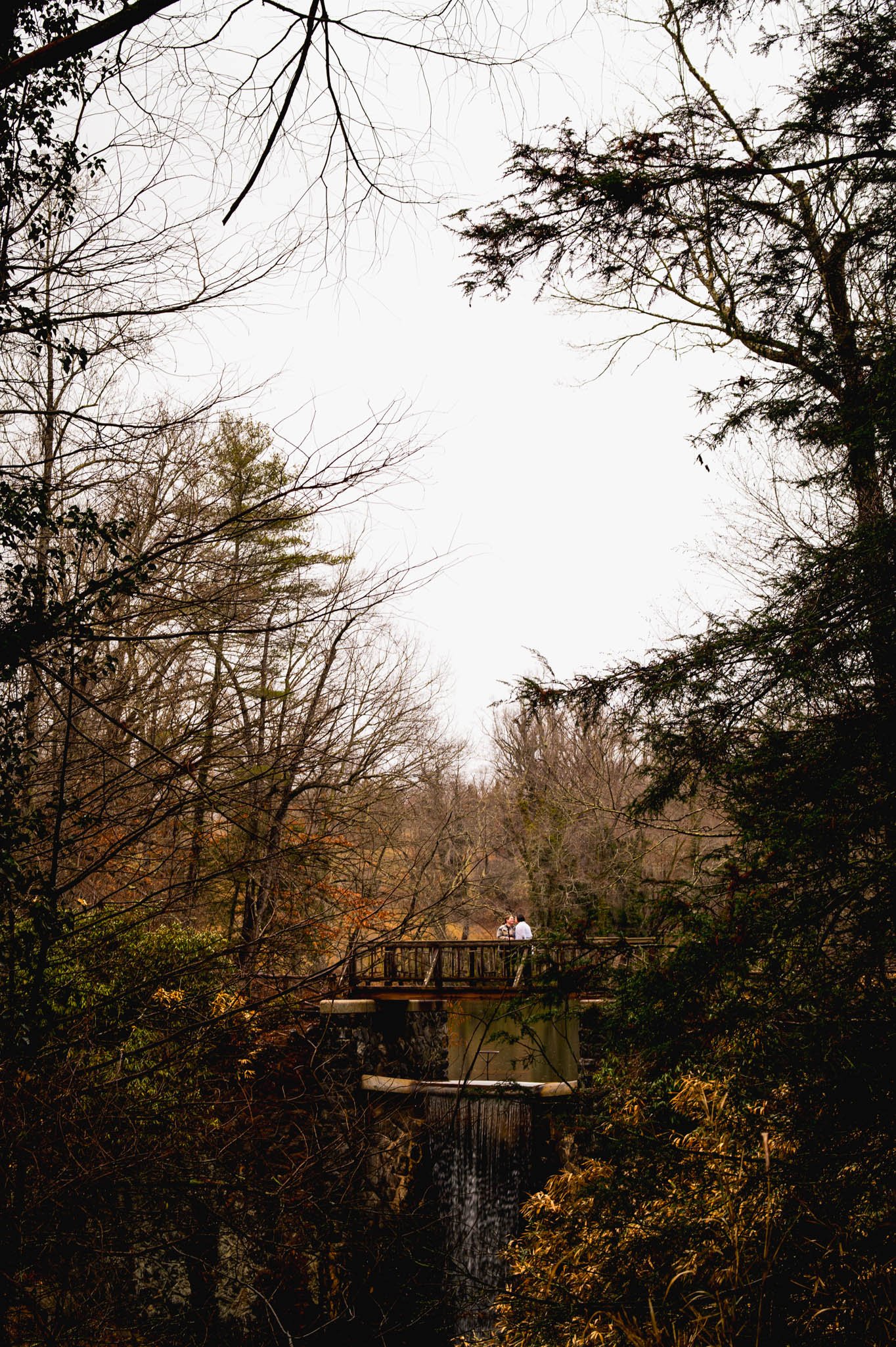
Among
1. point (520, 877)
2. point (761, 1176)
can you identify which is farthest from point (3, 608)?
point (520, 877)

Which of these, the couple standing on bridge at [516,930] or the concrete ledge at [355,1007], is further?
the couple standing on bridge at [516,930]

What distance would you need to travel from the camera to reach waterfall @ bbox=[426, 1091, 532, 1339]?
10.9 meters

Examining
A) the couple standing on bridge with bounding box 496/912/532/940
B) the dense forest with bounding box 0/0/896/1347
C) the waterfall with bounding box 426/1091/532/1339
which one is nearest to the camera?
the dense forest with bounding box 0/0/896/1347

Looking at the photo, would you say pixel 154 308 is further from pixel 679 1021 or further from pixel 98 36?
pixel 679 1021

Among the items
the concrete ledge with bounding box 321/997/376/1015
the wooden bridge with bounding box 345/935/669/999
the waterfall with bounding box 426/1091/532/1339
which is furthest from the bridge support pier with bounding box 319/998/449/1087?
the waterfall with bounding box 426/1091/532/1339

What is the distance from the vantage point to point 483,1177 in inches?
440

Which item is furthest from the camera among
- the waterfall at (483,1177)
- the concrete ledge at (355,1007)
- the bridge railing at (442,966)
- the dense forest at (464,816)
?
the concrete ledge at (355,1007)

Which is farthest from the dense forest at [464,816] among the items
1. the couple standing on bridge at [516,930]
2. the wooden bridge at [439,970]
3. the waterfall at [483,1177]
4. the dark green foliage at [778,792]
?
→ the couple standing on bridge at [516,930]

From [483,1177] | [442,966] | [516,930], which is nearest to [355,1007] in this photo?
[483,1177]

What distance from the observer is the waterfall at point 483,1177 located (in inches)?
430

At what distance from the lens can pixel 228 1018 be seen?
335cm

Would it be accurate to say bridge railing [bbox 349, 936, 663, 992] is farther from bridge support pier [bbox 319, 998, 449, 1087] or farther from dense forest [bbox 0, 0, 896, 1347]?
dense forest [bbox 0, 0, 896, 1347]

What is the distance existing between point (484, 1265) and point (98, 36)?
11952 millimetres

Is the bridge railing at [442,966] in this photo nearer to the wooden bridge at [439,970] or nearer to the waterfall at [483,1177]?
the wooden bridge at [439,970]
